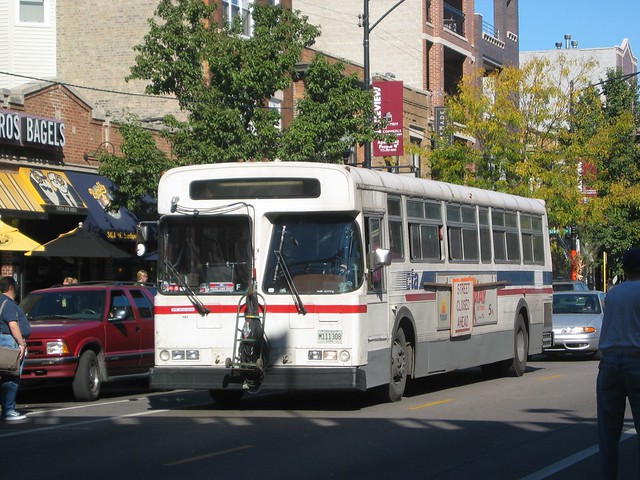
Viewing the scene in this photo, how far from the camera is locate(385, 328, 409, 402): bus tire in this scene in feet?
52.4

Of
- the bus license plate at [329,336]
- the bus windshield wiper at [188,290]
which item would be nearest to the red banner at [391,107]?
the bus windshield wiper at [188,290]

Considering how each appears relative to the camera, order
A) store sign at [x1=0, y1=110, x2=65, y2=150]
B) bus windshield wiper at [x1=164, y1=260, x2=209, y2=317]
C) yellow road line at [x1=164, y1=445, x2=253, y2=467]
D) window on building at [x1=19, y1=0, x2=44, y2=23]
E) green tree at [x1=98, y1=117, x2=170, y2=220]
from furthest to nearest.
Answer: window on building at [x1=19, y1=0, x2=44, y2=23] < store sign at [x1=0, y1=110, x2=65, y2=150] < green tree at [x1=98, y1=117, x2=170, y2=220] < bus windshield wiper at [x1=164, y1=260, x2=209, y2=317] < yellow road line at [x1=164, y1=445, x2=253, y2=467]

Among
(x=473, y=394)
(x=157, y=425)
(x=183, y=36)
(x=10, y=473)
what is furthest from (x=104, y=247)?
(x=10, y=473)

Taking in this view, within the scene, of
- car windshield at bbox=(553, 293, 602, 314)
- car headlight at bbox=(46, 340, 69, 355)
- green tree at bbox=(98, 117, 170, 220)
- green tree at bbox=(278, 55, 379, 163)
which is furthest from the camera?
car windshield at bbox=(553, 293, 602, 314)

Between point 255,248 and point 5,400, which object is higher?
point 255,248

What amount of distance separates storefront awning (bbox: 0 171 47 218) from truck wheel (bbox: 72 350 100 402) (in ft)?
25.3

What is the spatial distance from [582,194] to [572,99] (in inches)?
124

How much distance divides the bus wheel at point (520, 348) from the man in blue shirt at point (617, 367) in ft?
43.1

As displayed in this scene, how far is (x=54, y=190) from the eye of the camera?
27.0 meters

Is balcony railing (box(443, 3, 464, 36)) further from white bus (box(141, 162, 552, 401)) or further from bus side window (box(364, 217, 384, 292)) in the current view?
bus side window (box(364, 217, 384, 292))

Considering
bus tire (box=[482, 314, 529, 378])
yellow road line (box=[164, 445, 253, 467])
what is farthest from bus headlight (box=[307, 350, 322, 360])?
bus tire (box=[482, 314, 529, 378])

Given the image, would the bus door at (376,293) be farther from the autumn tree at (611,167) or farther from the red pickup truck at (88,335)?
the autumn tree at (611,167)

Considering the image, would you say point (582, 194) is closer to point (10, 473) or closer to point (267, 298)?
point (267, 298)

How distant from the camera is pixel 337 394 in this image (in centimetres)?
1767
